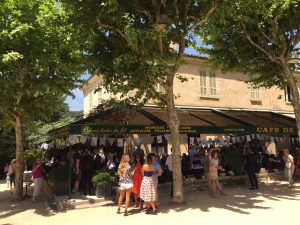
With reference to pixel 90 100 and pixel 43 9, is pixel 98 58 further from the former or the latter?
pixel 90 100

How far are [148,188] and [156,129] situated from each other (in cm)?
382

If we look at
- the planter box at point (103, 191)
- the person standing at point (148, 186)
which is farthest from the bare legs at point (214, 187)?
the planter box at point (103, 191)

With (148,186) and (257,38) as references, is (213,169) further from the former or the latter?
(257,38)

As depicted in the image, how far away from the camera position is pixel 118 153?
16562 millimetres

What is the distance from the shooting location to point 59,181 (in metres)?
11.5

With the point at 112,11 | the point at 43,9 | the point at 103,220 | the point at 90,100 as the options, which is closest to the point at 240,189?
the point at 103,220

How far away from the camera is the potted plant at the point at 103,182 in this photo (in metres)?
10.6

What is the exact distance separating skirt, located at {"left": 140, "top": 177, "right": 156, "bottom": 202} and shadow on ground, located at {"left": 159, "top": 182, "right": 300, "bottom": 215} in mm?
680

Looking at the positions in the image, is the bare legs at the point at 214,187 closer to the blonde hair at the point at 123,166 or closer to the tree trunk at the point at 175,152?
the tree trunk at the point at 175,152

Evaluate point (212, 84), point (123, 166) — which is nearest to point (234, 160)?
point (123, 166)

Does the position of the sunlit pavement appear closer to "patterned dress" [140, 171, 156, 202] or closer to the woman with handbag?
the woman with handbag

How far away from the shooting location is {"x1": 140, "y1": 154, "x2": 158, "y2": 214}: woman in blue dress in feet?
28.1

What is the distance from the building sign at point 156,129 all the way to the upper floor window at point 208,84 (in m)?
6.33

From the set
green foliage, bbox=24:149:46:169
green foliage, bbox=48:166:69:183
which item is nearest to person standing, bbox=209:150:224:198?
green foliage, bbox=48:166:69:183
